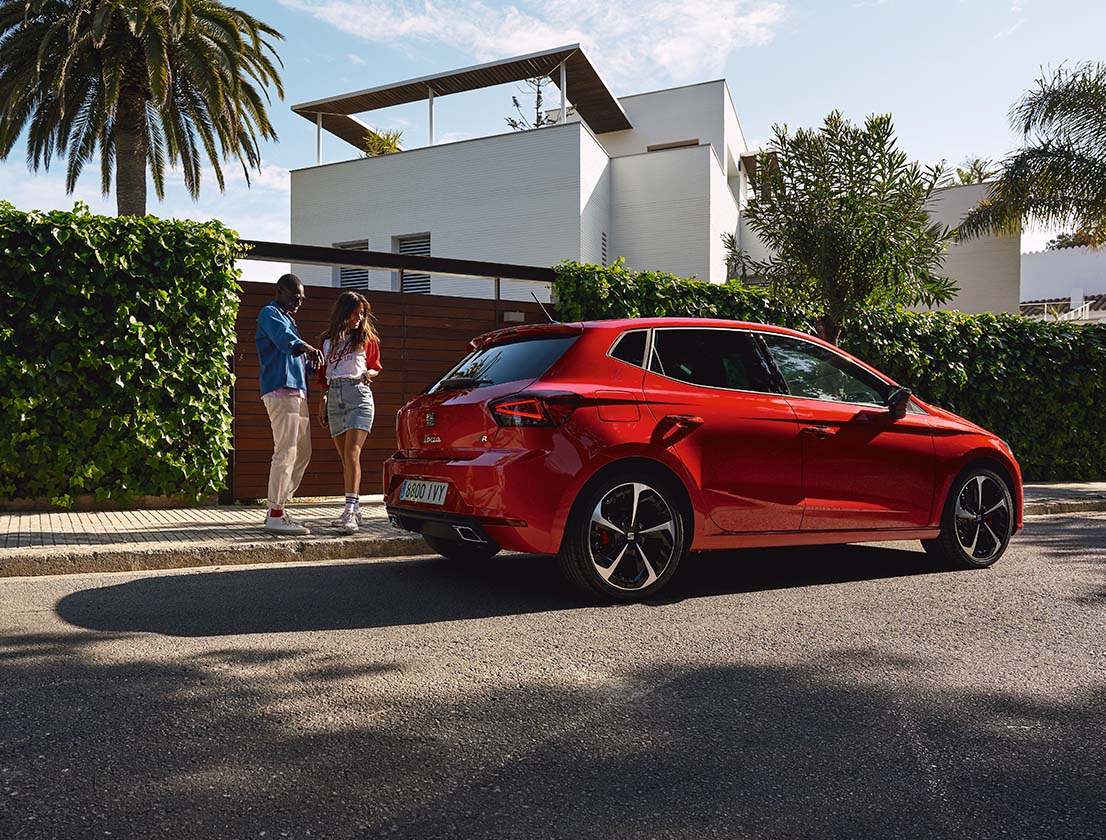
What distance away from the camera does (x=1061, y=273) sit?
4500 cm

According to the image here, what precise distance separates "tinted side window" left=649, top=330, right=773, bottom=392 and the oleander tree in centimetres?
697

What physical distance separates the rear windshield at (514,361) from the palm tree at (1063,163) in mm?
17923

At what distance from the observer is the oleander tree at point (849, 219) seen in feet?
41.7

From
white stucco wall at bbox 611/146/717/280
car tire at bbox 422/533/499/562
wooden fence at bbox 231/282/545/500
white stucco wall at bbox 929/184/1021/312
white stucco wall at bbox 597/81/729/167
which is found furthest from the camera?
white stucco wall at bbox 597/81/729/167

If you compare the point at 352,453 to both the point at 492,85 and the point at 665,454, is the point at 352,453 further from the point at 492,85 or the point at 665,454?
the point at 492,85

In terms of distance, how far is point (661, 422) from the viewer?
525cm

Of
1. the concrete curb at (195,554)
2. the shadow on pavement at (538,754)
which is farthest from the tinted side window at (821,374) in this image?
the concrete curb at (195,554)

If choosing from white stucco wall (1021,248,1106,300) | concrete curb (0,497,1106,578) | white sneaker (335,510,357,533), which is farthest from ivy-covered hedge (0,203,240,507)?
white stucco wall (1021,248,1106,300)

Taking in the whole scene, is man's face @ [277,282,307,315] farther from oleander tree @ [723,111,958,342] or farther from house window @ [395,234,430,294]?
house window @ [395,234,430,294]

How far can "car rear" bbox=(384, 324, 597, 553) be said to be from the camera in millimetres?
4914

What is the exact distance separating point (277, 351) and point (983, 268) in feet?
71.6

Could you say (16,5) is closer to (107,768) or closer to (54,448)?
(54,448)

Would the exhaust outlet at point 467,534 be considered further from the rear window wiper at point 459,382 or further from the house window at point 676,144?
the house window at point 676,144

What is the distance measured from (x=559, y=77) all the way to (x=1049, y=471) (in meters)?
14.1
